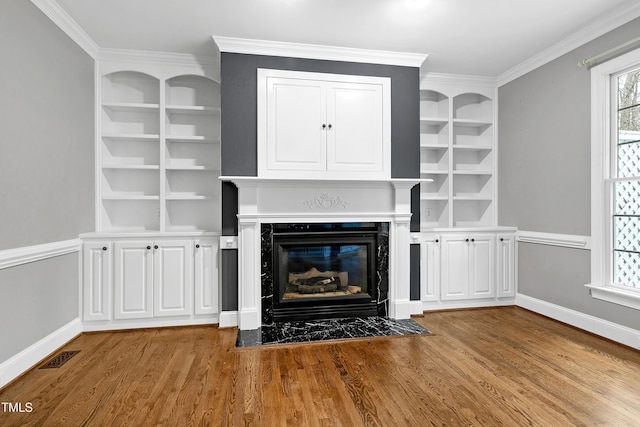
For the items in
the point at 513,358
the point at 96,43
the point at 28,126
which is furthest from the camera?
the point at 96,43

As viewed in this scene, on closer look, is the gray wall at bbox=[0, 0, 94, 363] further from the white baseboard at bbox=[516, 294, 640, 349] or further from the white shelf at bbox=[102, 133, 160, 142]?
the white baseboard at bbox=[516, 294, 640, 349]

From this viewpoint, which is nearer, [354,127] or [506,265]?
[354,127]

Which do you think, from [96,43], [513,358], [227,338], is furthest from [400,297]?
[96,43]

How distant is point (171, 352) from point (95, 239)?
1.30m

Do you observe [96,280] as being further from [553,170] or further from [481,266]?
[553,170]

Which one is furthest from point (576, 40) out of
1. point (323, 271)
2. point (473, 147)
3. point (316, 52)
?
point (323, 271)

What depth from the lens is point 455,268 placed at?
3.99m

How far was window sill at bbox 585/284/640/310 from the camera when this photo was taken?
2791 mm

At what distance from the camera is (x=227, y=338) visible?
3.14 metres

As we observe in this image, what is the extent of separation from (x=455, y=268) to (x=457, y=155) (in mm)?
1449

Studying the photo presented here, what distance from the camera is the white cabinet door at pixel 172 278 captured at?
11.1ft

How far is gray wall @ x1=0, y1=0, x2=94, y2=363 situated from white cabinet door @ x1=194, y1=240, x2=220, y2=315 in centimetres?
103

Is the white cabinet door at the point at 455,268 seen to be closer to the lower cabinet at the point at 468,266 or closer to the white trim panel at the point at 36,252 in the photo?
the lower cabinet at the point at 468,266

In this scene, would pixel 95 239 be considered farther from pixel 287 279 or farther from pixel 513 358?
pixel 513 358
